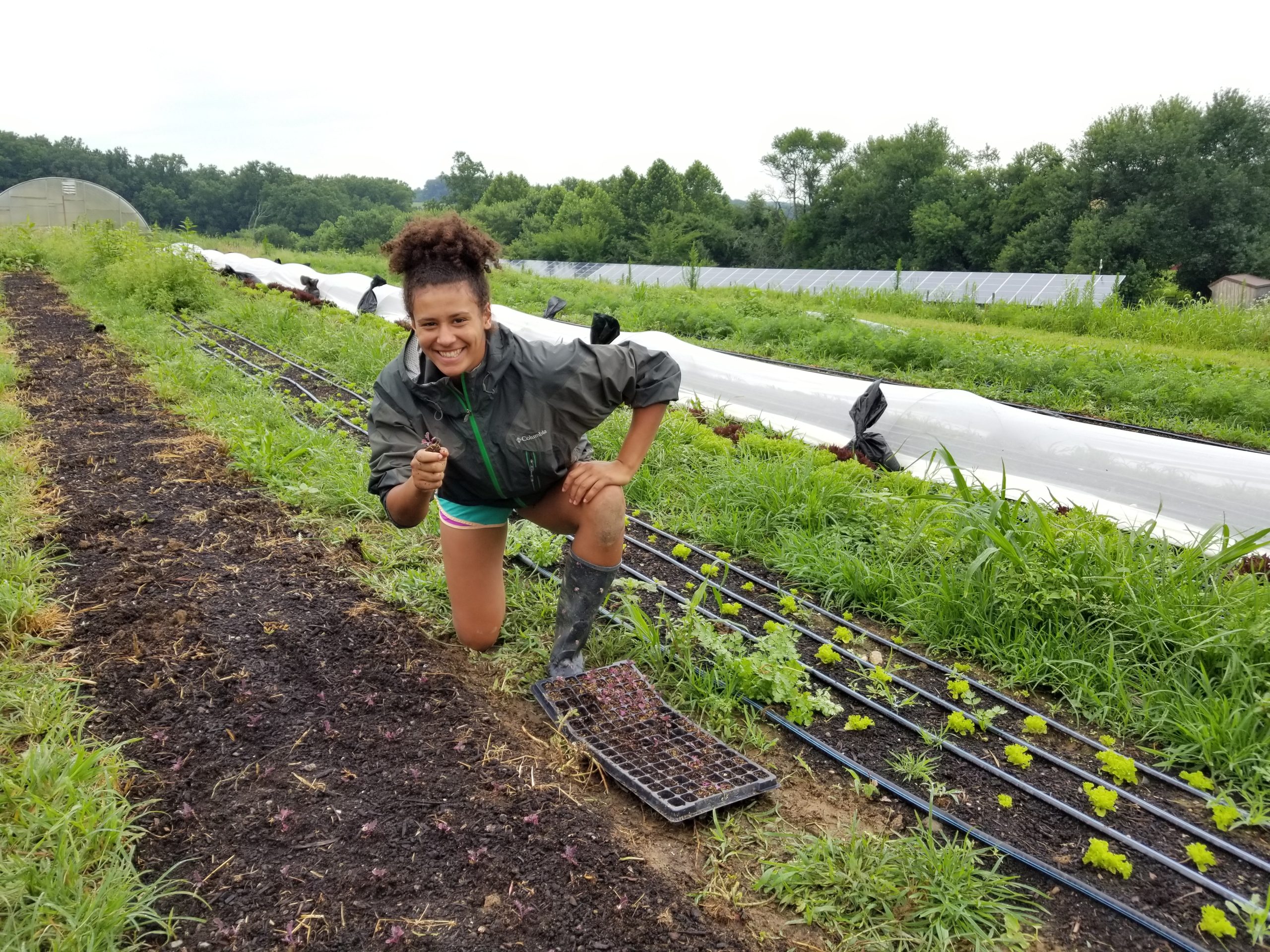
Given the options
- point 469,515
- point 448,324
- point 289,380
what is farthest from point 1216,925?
point 289,380

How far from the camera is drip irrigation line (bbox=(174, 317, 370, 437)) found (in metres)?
5.21

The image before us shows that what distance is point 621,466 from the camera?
233 centimetres

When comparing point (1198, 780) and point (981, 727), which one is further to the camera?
point (981, 727)

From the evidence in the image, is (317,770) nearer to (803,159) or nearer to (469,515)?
(469,515)

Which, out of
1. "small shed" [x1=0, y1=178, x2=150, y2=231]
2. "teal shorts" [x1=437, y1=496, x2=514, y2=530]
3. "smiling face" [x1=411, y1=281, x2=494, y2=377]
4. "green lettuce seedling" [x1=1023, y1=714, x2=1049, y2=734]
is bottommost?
"green lettuce seedling" [x1=1023, y1=714, x2=1049, y2=734]

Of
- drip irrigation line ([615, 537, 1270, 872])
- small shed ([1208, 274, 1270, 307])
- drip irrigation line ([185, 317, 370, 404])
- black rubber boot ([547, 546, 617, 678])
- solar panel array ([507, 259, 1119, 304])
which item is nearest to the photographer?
drip irrigation line ([615, 537, 1270, 872])

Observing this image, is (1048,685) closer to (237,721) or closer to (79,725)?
(237,721)

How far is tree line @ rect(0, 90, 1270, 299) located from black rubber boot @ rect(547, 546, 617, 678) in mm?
15953

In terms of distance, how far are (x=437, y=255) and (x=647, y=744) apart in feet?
4.52

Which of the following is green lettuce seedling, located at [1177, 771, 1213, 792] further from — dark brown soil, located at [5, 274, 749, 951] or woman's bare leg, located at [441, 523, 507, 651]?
woman's bare leg, located at [441, 523, 507, 651]

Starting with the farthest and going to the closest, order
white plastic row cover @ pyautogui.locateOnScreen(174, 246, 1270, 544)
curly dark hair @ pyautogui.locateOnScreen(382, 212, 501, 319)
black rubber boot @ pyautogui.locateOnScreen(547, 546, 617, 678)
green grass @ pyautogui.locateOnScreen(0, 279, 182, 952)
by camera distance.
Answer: white plastic row cover @ pyautogui.locateOnScreen(174, 246, 1270, 544)
black rubber boot @ pyautogui.locateOnScreen(547, 546, 617, 678)
curly dark hair @ pyautogui.locateOnScreen(382, 212, 501, 319)
green grass @ pyautogui.locateOnScreen(0, 279, 182, 952)

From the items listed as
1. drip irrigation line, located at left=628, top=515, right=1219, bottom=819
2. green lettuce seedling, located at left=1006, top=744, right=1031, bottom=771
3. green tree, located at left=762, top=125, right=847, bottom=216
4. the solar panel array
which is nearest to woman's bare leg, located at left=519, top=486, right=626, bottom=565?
drip irrigation line, located at left=628, top=515, right=1219, bottom=819

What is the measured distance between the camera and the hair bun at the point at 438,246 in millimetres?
2131

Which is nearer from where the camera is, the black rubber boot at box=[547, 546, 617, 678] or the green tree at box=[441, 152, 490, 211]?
the black rubber boot at box=[547, 546, 617, 678]
